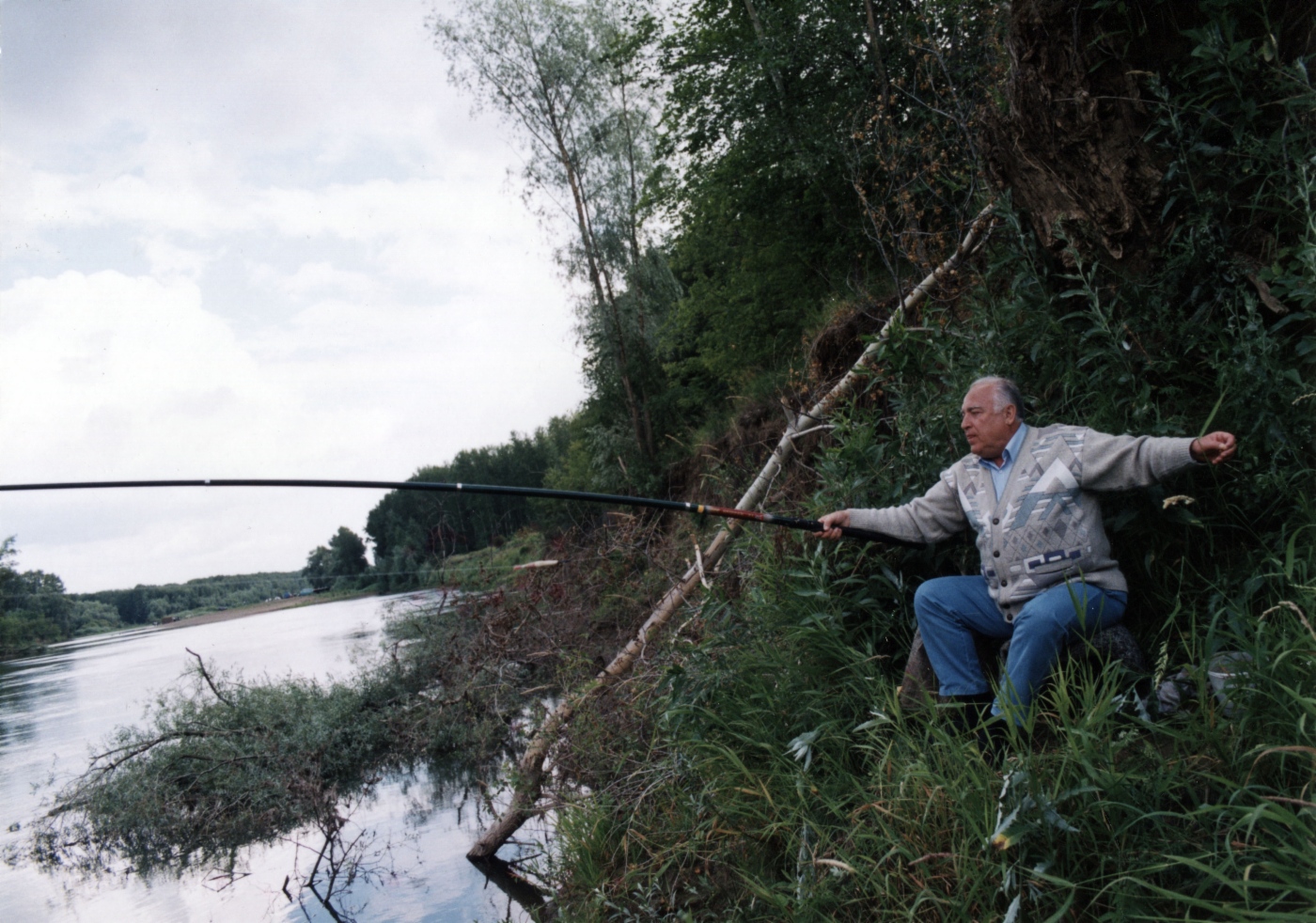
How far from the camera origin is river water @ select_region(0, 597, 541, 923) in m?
6.12

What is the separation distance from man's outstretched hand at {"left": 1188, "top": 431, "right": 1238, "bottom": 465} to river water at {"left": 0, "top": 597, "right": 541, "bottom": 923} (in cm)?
463

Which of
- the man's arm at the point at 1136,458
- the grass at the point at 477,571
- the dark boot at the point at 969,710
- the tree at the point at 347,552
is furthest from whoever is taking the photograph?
the tree at the point at 347,552

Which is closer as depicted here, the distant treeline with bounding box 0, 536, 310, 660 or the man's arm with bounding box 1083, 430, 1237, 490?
the man's arm with bounding box 1083, 430, 1237, 490

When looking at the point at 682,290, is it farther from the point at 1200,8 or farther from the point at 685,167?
the point at 1200,8

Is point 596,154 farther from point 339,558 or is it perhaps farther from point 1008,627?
point 1008,627

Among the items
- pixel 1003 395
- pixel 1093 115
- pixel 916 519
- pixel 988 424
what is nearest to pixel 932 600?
pixel 916 519

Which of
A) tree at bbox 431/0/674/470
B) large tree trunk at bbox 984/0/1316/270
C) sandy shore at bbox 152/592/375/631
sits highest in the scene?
tree at bbox 431/0/674/470

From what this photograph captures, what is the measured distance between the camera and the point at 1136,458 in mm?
2994

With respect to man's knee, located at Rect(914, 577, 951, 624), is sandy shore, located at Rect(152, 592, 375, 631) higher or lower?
higher

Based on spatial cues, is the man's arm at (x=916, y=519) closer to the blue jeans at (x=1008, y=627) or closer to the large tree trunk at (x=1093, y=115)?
the blue jeans at (x=1008, y=627)

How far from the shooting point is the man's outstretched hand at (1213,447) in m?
2.68

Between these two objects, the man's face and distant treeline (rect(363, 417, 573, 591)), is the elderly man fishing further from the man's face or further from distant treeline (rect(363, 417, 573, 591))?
distant treeline (rect(363, 417, 573, 591))

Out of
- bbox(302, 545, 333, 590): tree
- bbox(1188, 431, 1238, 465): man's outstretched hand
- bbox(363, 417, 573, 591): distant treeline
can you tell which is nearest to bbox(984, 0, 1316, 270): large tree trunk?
bbox(1188, 431, 1238, 465): man's outstretched hand

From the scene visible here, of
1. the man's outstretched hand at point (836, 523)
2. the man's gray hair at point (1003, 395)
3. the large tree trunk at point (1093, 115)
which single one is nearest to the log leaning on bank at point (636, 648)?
the large tree trunk at point (1093, 115)
